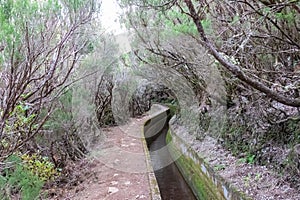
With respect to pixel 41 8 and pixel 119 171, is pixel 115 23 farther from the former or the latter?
pixel 41 8

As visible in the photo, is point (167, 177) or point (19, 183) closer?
point (19, 183)

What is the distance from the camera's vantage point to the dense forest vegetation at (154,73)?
129 inches

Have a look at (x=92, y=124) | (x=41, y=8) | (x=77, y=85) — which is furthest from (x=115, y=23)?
(x=41, y=8)

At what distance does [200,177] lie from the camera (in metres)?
7.03

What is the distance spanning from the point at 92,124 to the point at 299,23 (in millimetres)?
6082

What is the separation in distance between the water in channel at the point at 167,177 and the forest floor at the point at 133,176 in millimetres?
995

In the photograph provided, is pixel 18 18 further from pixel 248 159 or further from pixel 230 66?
pixel 248 159

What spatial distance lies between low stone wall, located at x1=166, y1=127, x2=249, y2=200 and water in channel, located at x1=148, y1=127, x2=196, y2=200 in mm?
166

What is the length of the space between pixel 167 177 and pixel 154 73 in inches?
135

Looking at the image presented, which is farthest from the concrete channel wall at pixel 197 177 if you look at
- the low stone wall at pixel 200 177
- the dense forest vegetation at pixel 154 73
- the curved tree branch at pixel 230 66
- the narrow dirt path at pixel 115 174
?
the curved tree branch at pixel 230 66

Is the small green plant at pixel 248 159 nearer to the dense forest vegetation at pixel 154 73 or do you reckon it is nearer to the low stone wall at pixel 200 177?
the dense forest vegetation at pixel 154 73

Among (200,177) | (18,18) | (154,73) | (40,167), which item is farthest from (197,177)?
(18,18)

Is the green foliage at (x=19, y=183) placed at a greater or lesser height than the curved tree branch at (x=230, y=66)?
lesser

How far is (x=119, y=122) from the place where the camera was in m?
13.3
